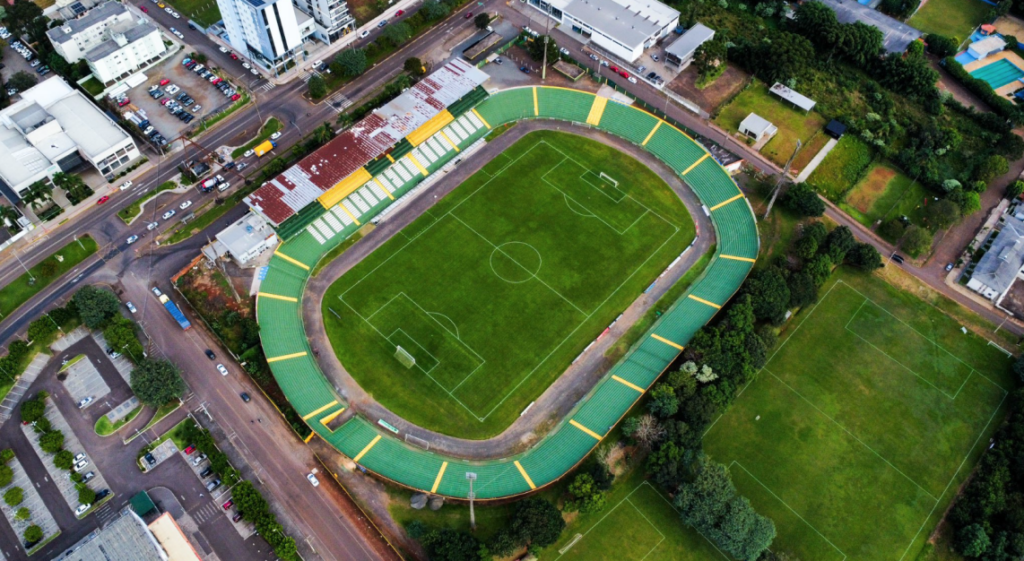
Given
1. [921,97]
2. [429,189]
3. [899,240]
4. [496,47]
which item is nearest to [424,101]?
[429,189]

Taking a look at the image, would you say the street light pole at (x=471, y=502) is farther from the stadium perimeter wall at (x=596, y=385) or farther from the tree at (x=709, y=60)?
the tree at (x=709, y=60)

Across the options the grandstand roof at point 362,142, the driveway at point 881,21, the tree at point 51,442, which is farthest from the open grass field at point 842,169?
the tree at point 51,442

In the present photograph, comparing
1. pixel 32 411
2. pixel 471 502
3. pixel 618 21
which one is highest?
pixel 618 21

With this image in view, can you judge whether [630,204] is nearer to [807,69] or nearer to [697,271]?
[697,271]

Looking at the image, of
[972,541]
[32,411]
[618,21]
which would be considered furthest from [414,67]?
[972,541]

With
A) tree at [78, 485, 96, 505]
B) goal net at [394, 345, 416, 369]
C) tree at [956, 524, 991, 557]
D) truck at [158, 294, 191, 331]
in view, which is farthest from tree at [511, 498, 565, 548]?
truck at [158, 294, 191, 331]

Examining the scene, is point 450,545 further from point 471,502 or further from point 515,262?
point 515,262
